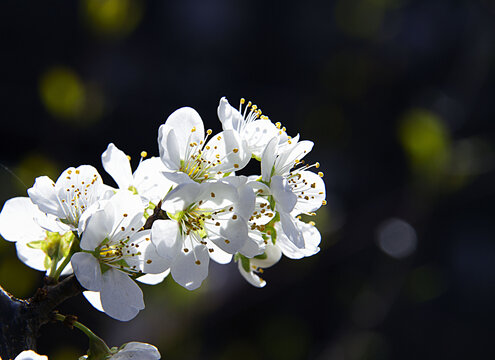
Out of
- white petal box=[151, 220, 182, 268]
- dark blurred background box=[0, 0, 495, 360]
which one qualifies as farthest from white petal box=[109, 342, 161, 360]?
dark blurred background box=[0, 0, 495, 360]

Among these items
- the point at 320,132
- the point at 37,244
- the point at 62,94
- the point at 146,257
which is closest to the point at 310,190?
the point at 146,257

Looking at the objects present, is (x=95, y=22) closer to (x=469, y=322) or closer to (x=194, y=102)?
(x=194, y=102)

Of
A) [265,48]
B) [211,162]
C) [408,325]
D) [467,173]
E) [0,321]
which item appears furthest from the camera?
[265,48]

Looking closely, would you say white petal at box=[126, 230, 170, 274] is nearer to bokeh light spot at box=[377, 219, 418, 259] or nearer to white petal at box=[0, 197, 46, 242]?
white petal at box=[0, 197, 46, 242]

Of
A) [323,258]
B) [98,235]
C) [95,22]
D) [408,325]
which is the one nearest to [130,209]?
[98,235]

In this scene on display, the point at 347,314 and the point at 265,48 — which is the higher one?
the point at 265,48

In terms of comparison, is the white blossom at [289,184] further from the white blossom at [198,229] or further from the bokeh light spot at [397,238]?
the bokeh light spot at [397,238]
